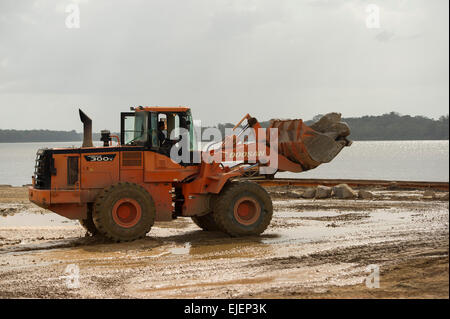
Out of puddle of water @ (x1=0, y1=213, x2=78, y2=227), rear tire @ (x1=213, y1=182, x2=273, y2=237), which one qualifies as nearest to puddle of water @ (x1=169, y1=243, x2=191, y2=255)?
rear tire @ (x1=213, y1=182, x2=273, y2=237)

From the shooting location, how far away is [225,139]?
1458 centimetres

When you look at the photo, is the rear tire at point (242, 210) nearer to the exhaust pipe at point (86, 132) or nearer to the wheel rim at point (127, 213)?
the wheel rim at point (127, 213)

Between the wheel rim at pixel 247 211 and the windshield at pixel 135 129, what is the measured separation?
2653 mm

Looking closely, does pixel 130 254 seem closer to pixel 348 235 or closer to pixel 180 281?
pixel 180 281

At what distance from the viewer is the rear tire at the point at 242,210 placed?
13.8m

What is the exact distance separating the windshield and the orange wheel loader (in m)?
0.02

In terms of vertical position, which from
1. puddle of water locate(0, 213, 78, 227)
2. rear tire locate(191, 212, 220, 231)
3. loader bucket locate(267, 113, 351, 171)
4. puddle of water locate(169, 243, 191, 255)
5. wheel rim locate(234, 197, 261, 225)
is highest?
loader bucket locate(267, 113, 351, 171)

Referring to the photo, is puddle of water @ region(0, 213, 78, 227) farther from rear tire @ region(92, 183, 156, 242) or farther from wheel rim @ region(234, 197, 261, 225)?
wheel rim @ region(234, 197, 261, 225)

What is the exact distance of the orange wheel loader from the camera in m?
13.1

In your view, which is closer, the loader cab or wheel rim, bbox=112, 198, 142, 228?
wheel rim, bbox=112, 198, 142, 228

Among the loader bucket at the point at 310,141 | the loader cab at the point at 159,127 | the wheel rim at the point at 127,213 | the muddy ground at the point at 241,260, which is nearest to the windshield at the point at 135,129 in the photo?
the loader cab at the point at 159,127

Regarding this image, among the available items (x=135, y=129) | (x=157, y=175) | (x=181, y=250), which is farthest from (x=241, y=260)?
(x=135, y=129)

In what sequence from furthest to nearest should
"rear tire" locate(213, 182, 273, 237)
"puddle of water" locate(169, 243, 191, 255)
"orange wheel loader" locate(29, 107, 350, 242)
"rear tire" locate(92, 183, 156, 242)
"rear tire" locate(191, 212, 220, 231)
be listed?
"rear tire" locate(191, 212, 220, 231), "rear tire" locate(213, 182, 273, 237), "orange wheel loader" locate(29, 107, 350, 242), "rear tire" locate(92, 183, 156, 242), "puddle of water" locate(169, 243, 191, 255)
